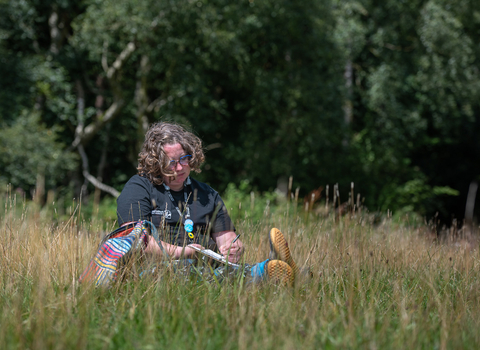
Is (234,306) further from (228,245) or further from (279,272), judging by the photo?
(228,245)

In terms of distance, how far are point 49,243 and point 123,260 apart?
2.15ft

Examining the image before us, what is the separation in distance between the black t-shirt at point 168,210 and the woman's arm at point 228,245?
0.04 m

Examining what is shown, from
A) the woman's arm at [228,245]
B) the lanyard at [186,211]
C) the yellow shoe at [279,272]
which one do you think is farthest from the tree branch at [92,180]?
the yellow shoe at [279,272]

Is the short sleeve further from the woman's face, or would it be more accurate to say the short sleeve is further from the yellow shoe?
the yellow shoe

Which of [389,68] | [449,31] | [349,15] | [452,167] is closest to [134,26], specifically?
[349,15]

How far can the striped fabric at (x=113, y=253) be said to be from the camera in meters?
2.38

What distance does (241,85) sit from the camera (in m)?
12.7

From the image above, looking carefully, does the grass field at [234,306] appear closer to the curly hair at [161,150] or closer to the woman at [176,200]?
the woman at [176,200]

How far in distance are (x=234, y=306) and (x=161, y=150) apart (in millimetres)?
1291

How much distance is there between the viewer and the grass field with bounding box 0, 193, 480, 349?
6.18ft

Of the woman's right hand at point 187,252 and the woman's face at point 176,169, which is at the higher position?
the woman's face at point 176,169

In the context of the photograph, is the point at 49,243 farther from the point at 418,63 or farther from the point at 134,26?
the point at 418,63

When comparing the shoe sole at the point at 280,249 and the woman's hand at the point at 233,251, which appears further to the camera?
the woman's hand at the point at 233,251

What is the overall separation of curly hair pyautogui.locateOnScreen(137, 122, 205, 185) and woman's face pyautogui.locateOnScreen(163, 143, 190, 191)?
0.03 metres
